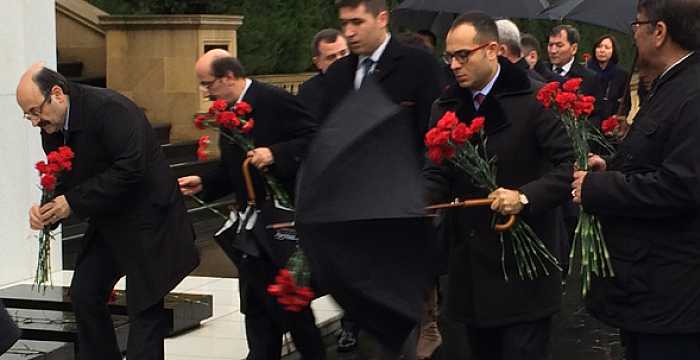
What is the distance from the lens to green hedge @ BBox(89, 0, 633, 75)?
18094 millimetres

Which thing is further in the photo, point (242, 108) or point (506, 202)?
point (242, 108)

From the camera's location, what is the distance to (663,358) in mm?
5039

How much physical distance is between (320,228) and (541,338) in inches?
93.9

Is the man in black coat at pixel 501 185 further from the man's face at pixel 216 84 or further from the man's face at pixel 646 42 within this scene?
the man's face at pixel 216 84

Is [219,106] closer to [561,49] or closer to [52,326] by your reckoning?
[52,326]

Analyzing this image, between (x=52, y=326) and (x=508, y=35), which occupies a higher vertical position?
(x=508, y=35)

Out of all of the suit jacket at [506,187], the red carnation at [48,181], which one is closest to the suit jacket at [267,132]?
the red carnation at [48,181]

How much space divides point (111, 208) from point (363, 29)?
1673 mm

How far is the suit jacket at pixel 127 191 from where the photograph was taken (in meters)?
6.98

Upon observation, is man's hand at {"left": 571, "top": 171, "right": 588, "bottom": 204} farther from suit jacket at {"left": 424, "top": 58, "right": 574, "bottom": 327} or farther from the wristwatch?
suit jacket at {"left": 424, "top": 58, "right": 574, "bottom": 327}

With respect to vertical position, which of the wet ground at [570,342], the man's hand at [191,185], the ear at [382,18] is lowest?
the wet ground at [570,342]

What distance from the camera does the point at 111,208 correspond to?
23.0 feet

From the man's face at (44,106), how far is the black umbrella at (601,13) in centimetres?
658

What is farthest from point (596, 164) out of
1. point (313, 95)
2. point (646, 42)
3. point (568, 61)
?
point (568, 61)
